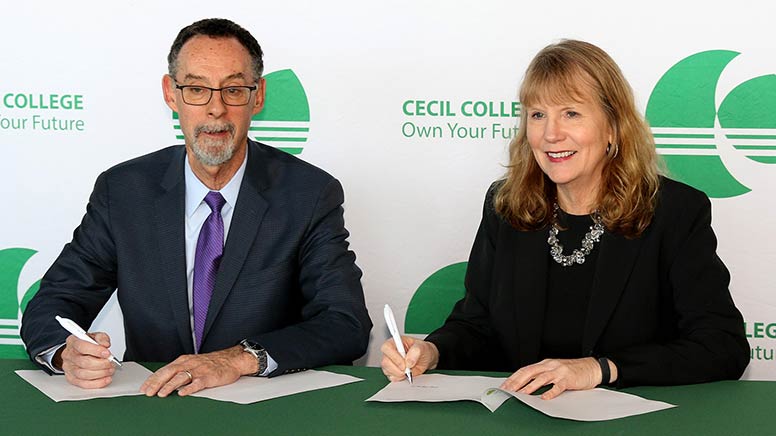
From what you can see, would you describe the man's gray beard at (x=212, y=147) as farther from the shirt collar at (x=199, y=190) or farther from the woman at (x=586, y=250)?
the woman at (x=586, y=250)

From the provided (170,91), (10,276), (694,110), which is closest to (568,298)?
(694,110)

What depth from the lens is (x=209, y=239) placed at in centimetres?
270

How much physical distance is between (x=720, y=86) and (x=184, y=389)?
212 centimetres

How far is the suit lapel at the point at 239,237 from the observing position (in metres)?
2.63

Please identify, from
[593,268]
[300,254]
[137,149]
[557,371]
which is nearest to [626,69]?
[593,268]

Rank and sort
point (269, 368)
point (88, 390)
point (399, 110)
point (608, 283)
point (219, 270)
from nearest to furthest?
point (88, 390) → point (269, 368) → point (608, 283) → point (219, 270) → point (399, 110)

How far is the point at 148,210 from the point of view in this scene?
2.70 meters

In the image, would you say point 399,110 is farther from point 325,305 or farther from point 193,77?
point 325,305

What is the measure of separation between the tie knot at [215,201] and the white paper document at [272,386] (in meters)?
0.68

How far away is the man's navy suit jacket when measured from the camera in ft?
8.63

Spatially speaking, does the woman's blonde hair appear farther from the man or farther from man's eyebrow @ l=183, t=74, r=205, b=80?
man's eyebrow @ l=183, t=74, r=205, b=80

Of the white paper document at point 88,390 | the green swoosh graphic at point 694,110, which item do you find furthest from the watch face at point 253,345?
the green swoosh graphic at point 694,110

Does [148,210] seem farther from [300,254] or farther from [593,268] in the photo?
[593,268]

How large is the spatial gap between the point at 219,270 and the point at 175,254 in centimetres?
13
